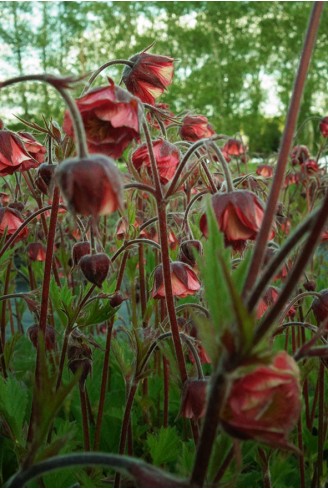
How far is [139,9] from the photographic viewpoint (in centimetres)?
1296

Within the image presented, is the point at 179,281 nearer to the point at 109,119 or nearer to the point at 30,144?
the point at 30,144

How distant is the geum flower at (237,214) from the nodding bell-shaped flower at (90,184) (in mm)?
249

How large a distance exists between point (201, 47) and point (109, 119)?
49.5ft

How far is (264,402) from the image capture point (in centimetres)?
60

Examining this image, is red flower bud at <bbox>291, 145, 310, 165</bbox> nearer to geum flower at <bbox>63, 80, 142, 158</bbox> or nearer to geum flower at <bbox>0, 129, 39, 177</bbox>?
geum flower at <bbox>0, 129, 39, 177</bbox>

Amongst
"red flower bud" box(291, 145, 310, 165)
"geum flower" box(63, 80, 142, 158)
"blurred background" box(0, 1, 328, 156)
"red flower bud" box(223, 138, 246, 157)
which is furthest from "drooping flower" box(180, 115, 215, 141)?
"blurred background" box(0, 1, 328, 156)

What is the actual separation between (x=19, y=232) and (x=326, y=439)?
0.96 meters

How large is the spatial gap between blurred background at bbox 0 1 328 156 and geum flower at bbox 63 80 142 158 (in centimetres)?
1134

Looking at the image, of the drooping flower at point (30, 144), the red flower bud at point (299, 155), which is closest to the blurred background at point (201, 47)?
the red flower bud at point (299, 155)

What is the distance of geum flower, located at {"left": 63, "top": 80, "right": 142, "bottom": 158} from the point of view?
2.69 ft

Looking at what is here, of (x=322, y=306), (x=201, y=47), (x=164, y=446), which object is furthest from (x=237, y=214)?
(x=201, y=47)

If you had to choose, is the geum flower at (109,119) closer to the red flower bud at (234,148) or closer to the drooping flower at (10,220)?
the drooping flower at (10,220)

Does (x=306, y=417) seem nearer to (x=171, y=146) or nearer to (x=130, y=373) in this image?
(x=130, y=373)

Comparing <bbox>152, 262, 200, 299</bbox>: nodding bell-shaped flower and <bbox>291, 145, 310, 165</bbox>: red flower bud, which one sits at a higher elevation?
<bbox>291, 145, 310, 165</bbox>: red flower bud
